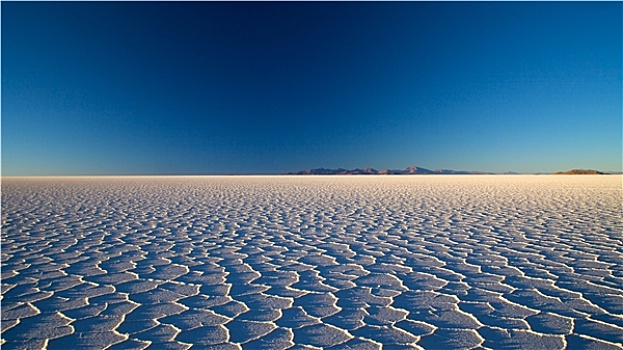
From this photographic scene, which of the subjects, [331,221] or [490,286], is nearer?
[490,286]

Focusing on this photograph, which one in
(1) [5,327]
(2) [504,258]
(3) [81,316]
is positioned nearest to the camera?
(1) [5,327]

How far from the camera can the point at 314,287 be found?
7.89 feet

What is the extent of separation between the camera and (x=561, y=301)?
212 cm

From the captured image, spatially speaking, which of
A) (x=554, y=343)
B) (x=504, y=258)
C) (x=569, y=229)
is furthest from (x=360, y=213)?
(x=554, y=343)

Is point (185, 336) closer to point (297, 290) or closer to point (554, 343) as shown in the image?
point (297, 290)

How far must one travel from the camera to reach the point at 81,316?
6.40ft

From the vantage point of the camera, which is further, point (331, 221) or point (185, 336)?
point (331, 221)

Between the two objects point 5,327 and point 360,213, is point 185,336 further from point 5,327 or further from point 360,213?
point 360,213

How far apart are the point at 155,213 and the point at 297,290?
461cm

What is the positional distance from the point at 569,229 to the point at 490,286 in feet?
8.76

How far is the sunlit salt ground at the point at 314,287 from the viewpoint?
1.75 m

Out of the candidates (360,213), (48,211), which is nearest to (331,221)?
(360,213)

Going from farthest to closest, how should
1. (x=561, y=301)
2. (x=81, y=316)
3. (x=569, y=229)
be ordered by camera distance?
(x=569, y=229) → (x=561, y=301) → (x=81, y=316)

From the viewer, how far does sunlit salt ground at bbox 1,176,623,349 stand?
175 cm
